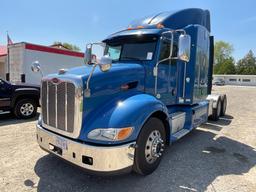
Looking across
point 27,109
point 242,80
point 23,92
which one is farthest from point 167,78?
point 242,80

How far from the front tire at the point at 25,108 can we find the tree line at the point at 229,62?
285ft

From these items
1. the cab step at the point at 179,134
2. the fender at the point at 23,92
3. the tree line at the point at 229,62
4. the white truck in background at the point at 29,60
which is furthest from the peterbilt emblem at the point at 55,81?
the tree line at the point at 229,62

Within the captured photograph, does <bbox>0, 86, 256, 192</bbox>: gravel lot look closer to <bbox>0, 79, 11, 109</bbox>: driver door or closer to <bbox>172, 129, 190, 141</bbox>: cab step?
<bbox>172, 129, 190, 141</bbox>: cab step

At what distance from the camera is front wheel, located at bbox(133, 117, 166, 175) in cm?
340

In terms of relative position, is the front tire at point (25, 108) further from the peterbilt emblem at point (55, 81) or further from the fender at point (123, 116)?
the fender at point (123, 116)

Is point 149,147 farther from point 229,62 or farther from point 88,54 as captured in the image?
point 229,62

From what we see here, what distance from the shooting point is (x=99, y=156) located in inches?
114

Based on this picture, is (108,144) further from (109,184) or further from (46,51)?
(46,51)

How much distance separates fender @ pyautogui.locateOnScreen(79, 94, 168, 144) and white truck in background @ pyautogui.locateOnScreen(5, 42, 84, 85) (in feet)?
27.0

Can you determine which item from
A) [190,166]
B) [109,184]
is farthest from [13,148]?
[190,166]

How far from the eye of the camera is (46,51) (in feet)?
37.7

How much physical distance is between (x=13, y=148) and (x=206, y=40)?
5.77m

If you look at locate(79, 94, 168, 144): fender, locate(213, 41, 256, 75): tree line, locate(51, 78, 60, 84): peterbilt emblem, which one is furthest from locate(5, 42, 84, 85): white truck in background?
locate(213, 41, 256, 75): tree line

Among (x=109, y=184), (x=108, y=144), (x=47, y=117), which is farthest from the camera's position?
(x=47, y=117)
